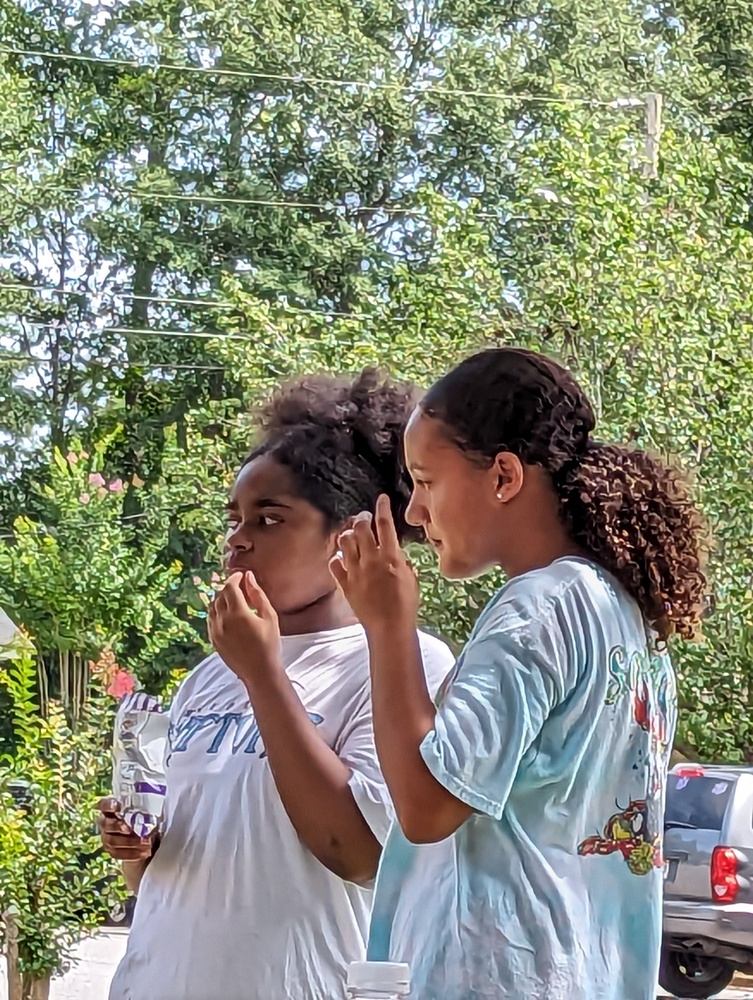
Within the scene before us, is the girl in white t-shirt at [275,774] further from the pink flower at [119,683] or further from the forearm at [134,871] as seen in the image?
the pink flower at [119,683]

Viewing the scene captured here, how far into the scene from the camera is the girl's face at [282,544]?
104 centimetres

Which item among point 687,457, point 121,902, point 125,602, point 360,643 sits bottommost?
point 121,902

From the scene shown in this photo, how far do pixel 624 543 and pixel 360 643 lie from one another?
24 centimetres

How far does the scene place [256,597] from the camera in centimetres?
98

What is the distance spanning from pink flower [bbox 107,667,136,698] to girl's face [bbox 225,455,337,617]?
0.90m

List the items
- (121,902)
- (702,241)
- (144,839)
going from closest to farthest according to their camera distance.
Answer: (144,839), (121,902), (702,241)

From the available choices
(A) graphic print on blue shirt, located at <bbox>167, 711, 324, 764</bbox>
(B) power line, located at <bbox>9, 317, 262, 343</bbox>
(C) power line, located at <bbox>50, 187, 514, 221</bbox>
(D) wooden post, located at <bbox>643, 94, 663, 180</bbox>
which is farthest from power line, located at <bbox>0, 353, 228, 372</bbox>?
(A) graphic print on blue shirt, located at <bbox>167, 711, 324, 764</bbox>

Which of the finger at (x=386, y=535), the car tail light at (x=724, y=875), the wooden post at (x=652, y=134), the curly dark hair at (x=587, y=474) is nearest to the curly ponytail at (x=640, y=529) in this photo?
the curly dark hair at (x=587, y=474)

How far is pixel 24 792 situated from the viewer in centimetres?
193

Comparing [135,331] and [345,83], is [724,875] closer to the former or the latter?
[135,331]

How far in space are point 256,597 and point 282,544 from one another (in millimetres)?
77

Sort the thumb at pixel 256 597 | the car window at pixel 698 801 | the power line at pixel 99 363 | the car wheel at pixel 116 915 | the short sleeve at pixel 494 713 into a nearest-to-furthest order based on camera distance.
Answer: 1. the short sleeve at pixel 494 713
2. the thumb at pixel 256 597
3. the car window at pixel 698 801
4. the car wheel at pixel 116 915
5. the power line at pixel 99 363

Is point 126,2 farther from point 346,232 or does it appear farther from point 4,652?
point 4,652

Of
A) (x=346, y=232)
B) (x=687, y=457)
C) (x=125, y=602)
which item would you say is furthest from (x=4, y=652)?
(x=687, y=457)
